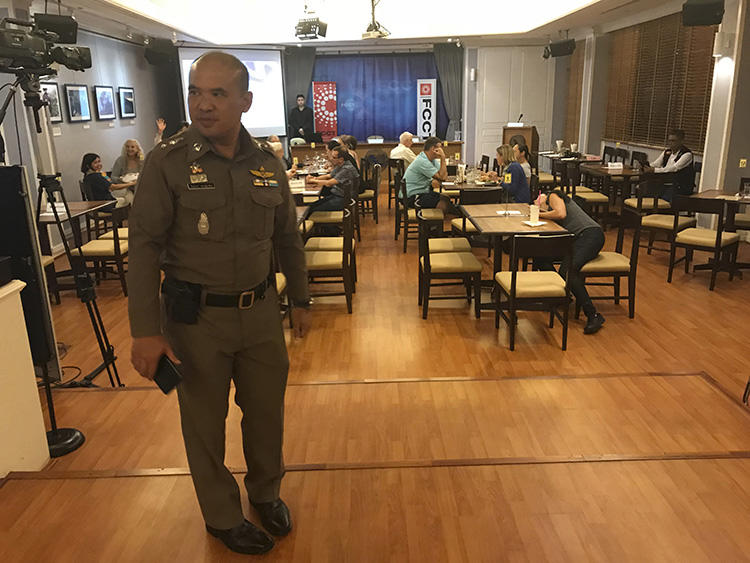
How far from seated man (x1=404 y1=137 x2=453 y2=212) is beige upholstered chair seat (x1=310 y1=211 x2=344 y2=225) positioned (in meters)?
0.87

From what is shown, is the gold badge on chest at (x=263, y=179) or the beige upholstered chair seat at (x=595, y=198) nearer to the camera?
the gold badge on chest at (x=263, y=179)

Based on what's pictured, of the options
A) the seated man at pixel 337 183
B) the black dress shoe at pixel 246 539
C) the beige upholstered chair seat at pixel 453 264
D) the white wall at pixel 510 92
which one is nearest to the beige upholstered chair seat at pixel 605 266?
the beige upholstered chair seat at pixel 453 264

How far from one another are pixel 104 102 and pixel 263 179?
28.4ft

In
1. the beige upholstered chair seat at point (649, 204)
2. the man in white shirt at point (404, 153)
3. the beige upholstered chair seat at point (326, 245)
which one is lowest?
the beige upholstered chair seat at point (326, 245)

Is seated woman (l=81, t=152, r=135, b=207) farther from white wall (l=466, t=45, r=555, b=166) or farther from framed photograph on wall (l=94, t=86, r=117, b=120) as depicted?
white wall (l=466, t=45, r=555, b=166)

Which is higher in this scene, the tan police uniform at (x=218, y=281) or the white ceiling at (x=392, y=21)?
the white ceiling at (x=392, y=21)

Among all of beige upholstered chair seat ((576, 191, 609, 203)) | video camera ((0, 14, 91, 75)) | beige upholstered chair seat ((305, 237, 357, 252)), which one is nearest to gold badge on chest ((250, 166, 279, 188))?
video camera ((0, 14, 91, 75))

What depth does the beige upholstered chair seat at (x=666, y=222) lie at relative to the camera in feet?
20.1

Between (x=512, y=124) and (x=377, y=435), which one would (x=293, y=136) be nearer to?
(x=512, y=124)

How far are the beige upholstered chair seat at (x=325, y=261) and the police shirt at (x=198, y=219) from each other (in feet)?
9.78

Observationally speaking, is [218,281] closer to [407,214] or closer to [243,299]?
[243,299]

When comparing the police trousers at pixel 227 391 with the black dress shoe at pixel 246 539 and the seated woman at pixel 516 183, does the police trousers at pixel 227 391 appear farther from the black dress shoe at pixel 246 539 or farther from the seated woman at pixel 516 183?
the seated woman at pixel 516 183

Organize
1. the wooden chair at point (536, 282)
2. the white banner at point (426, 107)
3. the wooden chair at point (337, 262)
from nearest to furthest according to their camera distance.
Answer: the wooden chair at point (536, 282) → the wooden chair at point (337, 262) → the white banner at point (426, 107)

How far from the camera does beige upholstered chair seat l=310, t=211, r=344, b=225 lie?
6.76 meters
